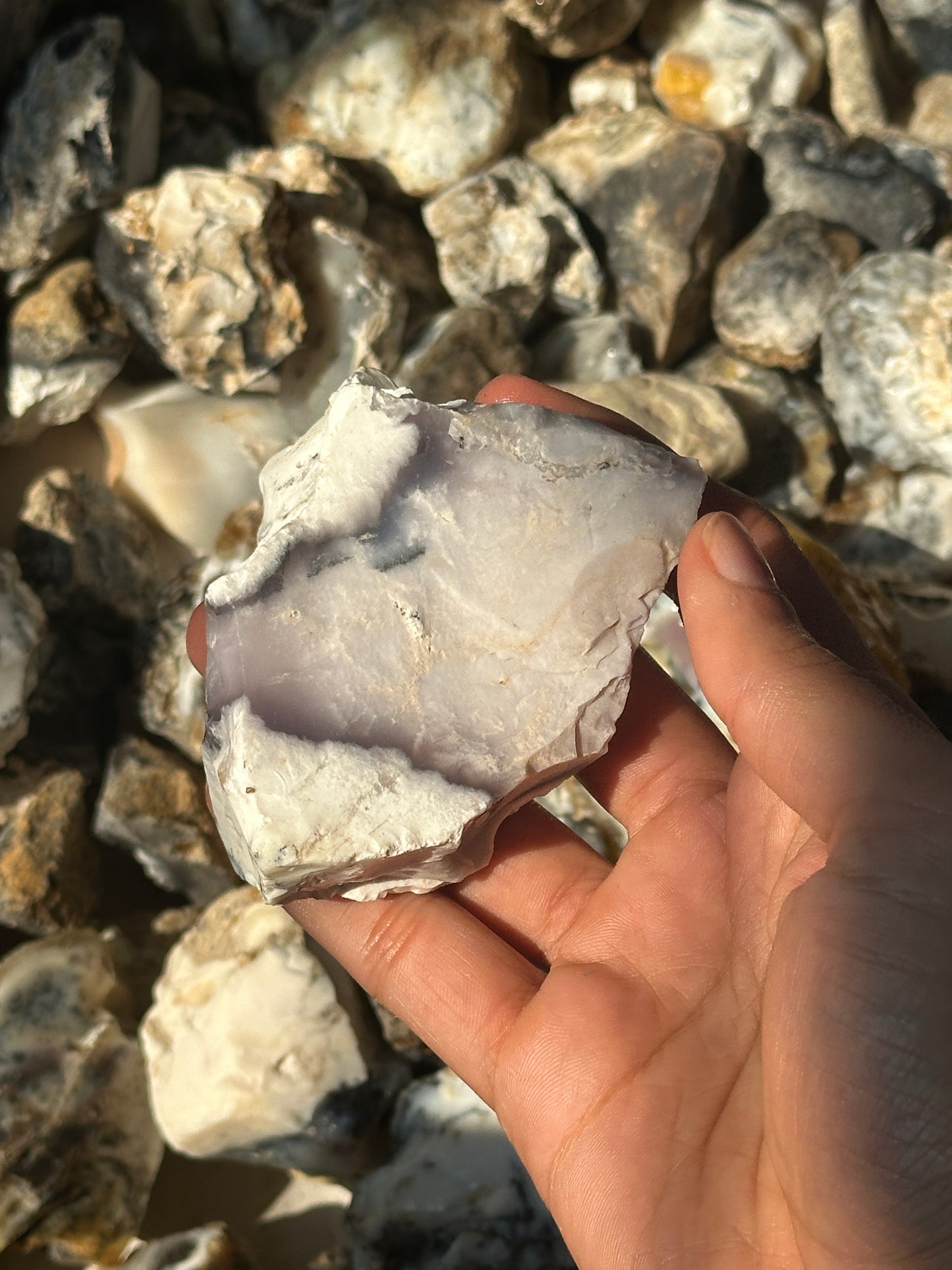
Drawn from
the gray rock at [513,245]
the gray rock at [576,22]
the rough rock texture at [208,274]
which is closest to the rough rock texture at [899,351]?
the gray rock at [513,245]

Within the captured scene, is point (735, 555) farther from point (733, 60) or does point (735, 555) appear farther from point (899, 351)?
point (733, 60)

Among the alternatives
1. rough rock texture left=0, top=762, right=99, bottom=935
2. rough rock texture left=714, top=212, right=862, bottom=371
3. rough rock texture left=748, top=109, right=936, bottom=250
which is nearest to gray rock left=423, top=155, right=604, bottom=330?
rough rock texture left=714, top=212, right=862, bottom=371

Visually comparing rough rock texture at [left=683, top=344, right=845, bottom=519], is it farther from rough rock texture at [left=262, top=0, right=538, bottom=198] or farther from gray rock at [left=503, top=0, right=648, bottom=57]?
gray rock at [left=503, top=0, right=648, bottom=57]

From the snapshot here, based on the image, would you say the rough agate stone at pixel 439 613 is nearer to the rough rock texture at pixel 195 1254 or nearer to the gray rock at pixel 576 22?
the rough rock texture at pixel 195 1254

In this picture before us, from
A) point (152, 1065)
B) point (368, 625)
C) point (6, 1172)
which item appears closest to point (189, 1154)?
point (152, 1065)

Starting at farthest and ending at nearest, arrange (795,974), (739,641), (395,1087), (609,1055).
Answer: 1. (395,1087)
2. (609,1055)
3. (739,641)
4. (795,974)

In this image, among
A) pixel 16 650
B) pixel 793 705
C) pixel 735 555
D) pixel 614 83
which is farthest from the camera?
pixel 614 83

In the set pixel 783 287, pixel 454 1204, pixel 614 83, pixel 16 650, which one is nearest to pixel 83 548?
pixel 16 650

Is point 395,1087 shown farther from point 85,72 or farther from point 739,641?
point 85,72
